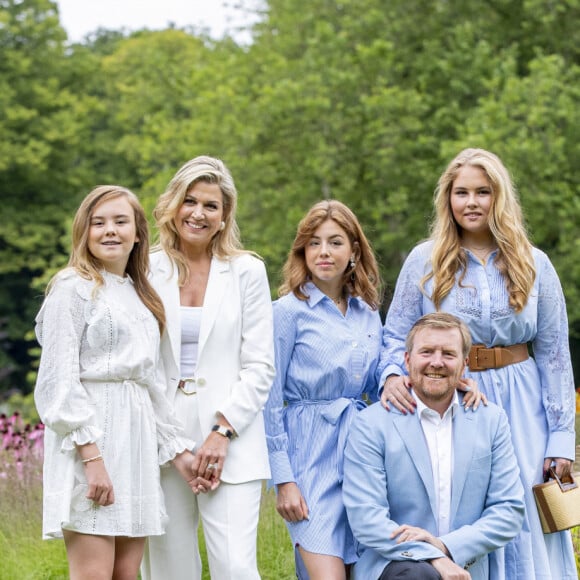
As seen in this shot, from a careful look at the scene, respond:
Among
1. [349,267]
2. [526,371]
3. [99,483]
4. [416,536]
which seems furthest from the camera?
[349,267]

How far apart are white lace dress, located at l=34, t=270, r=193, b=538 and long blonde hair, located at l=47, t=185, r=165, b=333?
0.18 ft

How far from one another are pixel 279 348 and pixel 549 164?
14.3 meters

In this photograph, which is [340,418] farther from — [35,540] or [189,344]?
[35,540]

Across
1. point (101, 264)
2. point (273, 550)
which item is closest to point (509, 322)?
point (101, 264)

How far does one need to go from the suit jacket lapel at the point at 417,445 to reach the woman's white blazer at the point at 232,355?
59 centimetres

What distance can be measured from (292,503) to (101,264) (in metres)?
1.34

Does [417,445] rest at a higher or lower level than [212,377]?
lower

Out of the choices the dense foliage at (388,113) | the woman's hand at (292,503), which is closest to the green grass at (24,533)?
the woman's hand at (292,503)

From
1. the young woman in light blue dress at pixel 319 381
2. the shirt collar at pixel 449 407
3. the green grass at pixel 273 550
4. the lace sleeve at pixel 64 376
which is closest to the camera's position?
the lace sleeve at pixel 64 376

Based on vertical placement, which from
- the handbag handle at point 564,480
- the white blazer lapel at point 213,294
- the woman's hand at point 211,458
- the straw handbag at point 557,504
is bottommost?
the straw handbag at point 557,504

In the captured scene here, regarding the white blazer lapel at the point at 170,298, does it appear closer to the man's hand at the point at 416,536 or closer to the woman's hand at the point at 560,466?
the man's hand at the point at 416,536

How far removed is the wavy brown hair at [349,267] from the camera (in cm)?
480

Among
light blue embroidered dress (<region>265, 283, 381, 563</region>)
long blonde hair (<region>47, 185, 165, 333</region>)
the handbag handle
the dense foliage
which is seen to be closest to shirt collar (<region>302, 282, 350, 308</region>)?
light blue embroidered dress (<region>265, 283, 381, 563</region>)

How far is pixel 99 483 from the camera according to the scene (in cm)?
399
